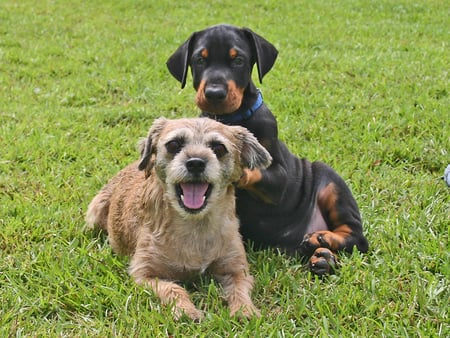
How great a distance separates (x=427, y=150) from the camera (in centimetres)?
590

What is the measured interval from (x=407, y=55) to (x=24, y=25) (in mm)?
7807

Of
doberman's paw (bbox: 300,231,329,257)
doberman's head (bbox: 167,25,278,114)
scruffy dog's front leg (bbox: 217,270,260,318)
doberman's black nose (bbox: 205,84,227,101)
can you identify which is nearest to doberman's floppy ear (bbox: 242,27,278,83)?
doberman's head (bbox: 167,25,278,114)

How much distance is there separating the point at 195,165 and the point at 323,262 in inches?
43.2

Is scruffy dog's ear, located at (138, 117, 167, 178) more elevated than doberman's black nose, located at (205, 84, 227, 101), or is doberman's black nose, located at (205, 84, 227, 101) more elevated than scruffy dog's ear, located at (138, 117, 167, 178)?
doberman's black nose, located at (205, 84, 227, 101)

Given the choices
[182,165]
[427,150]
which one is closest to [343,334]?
[182,165]

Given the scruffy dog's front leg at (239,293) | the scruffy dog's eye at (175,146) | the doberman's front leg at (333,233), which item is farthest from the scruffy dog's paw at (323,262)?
the scruffy dog's eye at (175,146)

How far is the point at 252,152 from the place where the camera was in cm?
382

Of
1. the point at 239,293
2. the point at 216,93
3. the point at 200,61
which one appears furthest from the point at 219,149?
the point at 200,61

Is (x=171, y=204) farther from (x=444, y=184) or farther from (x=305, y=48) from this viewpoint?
(x=305, y=48)

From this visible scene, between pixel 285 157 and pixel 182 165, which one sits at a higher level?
pixel 182 165

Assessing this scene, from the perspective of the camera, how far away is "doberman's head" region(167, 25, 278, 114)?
4.25m

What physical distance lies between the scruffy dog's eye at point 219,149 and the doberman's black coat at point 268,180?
1.14ft

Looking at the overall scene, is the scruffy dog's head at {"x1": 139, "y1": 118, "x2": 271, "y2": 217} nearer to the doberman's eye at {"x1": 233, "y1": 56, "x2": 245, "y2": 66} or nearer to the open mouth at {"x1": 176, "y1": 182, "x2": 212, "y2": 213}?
the open mouth at {"x1": 176, "y1": 182, "x2": 212, "y2": 213}

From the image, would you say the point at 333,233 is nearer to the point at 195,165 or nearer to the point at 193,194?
the point at 193,194
